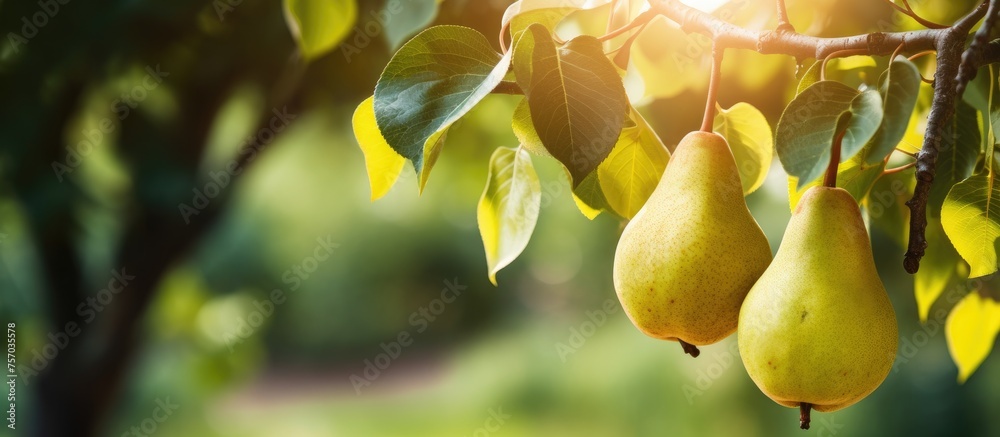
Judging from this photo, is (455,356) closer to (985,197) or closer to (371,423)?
(371,423)

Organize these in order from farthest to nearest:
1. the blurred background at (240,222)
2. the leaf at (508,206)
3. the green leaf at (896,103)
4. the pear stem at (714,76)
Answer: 1. the blurred background at (240,222)
2. the leaf at (508,206)
3. the pear stem at (714,76)
4. the green leaf at (896,103)

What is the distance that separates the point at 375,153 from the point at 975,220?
0.35 m

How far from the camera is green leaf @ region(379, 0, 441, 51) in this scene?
22.4 inches

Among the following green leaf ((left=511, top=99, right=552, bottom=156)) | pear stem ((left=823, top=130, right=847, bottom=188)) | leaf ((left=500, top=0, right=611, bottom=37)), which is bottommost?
pear stem ((left=823, top=130, right=847, bottom=188))

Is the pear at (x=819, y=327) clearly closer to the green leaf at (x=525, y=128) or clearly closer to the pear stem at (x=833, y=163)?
the pear stem at (x=833, y=163)

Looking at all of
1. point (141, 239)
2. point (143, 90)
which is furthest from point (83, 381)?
point (143, 90)

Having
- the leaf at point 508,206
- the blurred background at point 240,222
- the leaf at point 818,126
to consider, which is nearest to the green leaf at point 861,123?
the leaf at point 818,126

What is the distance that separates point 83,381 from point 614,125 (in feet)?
6.18

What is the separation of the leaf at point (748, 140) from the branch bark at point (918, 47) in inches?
4.3

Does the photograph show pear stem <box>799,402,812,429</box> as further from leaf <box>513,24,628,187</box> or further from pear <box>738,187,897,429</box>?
leaf <box>513,24,628,187</box>

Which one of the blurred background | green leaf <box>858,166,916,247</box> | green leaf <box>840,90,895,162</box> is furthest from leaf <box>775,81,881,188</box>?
green leaf <box>858,166,916,247</box>

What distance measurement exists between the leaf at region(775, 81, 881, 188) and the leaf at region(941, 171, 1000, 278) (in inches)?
6.3

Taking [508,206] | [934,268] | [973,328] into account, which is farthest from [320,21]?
[973,328]

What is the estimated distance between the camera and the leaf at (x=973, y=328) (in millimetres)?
760
